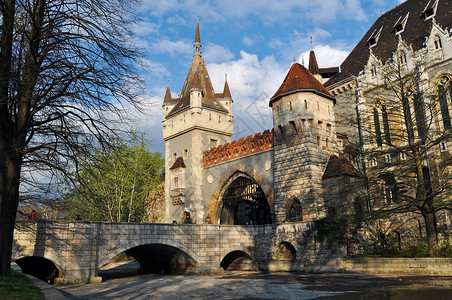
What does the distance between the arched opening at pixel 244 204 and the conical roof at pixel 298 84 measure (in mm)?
6220

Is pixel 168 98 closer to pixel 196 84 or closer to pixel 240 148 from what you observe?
pixel 196 84

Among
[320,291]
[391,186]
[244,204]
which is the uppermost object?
[244,204]

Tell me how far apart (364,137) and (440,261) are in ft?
18.4

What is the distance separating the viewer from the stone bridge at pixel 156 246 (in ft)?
52.0

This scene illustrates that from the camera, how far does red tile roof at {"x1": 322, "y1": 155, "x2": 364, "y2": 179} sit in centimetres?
2009

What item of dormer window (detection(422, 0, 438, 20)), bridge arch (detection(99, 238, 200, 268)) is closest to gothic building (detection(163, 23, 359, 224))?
bridge arch (detection(99, 238, 200, 268))

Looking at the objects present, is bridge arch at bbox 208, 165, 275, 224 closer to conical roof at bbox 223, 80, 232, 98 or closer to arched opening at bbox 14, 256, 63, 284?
conical roof at bbox 223, 80, 232, 98

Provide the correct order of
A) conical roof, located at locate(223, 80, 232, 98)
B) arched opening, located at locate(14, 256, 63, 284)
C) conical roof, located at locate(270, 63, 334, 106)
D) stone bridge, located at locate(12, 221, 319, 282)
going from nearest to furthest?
stone bridge, located at locate(12, 221, 319, 282)
arched opening, located at locate(14, 256, 63, 284)
conical roof, located at locate(270, 63, 334, 106)
conical roof, located at locate(223, 80, 232, 98)

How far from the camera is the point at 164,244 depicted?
753 inches

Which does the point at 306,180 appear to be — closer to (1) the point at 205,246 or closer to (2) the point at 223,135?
(1) the point at 205,246

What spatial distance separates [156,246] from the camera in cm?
2020

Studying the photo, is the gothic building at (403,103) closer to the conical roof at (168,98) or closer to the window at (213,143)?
the window at (213,143)

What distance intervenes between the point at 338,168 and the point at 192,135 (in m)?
12.9

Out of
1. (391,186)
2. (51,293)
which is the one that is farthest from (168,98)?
(51,293)
